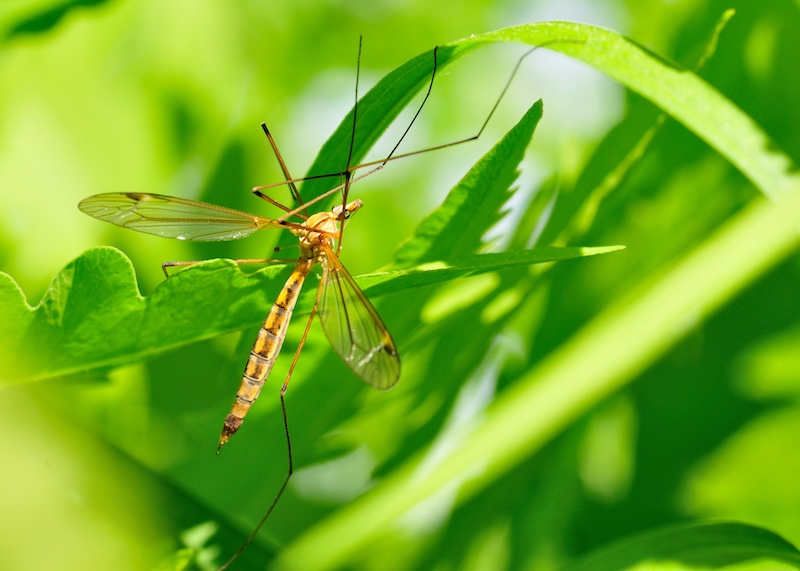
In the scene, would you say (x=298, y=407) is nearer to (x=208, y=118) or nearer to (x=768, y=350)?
(x=208, y=118)

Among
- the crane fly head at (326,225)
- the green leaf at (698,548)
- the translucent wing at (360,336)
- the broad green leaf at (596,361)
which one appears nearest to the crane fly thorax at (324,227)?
the crane fly head at (326,225)

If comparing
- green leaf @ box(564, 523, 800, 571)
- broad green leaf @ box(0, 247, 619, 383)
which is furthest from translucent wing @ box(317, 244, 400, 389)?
green leaf @ box(564, 523, 800, 571)

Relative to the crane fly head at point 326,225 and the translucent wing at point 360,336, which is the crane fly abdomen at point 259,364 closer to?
the translucent wing at point 360,336

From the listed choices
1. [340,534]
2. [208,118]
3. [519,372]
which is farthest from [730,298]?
[208,118]

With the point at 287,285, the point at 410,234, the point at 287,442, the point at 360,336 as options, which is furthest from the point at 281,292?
the point at 410,234

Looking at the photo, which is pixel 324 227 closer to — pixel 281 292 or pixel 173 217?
pixel 173 217

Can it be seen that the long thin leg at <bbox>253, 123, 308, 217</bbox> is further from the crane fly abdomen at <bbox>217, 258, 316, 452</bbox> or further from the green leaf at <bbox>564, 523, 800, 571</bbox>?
the green leaf at <bbox>564, 523, 800, 571</bbox>
